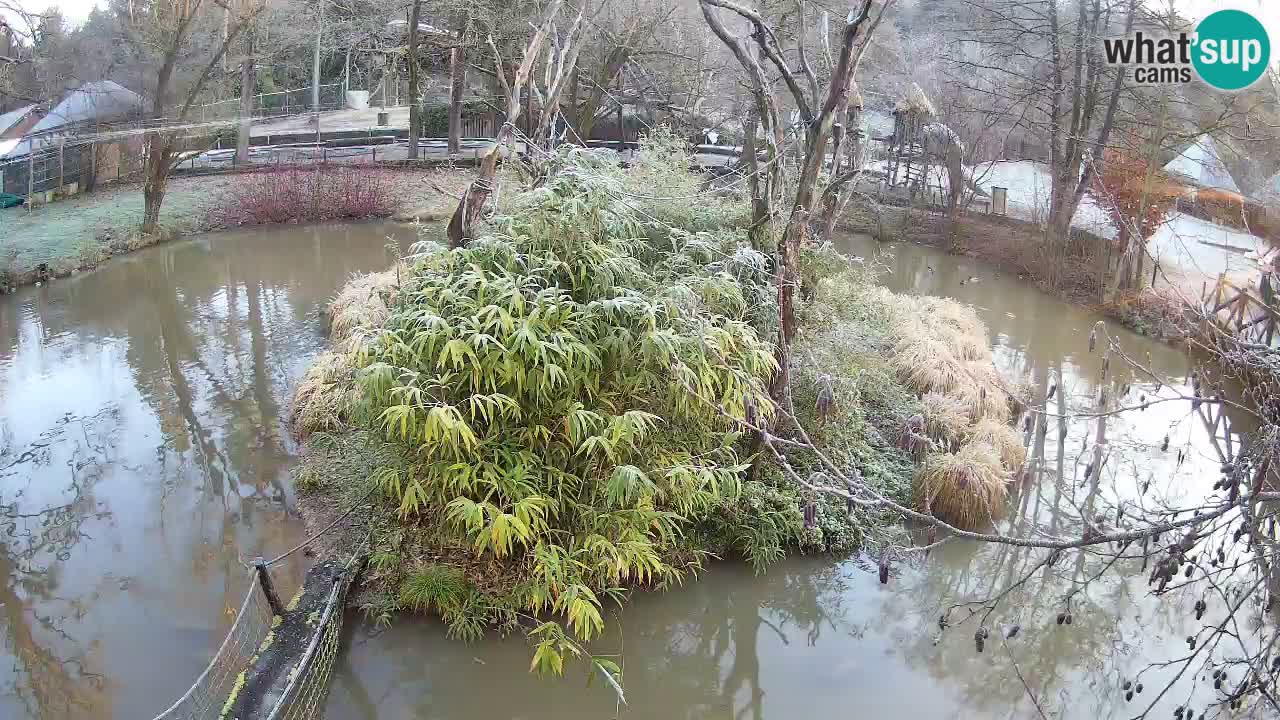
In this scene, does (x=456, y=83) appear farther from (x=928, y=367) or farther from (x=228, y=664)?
(x=228, y=664)

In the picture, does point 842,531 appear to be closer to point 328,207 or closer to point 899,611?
point 899,611

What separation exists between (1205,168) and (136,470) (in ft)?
36.2

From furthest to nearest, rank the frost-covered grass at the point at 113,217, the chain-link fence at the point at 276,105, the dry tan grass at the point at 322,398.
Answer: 1. the chain-link fence at the point at 276,105
2. the frost-covered grass at the point at 113,217
3. the dry tan grass at the point at 322,398

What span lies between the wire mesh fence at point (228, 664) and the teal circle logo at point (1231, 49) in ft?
29.7

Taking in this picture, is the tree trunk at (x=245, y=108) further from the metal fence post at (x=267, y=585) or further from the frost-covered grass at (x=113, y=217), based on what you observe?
the metal fence post at (x=267, y=585)

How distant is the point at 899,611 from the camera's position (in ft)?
17.8

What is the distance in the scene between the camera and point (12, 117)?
14.0 m

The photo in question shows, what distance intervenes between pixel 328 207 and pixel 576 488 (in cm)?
1137

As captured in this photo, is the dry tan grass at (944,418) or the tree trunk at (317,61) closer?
the dry tan grass at (944,418)

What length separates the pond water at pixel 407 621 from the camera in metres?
4.68

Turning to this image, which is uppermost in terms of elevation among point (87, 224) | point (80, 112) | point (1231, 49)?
point (1231, 49)

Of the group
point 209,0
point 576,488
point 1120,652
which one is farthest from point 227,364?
point 209,0

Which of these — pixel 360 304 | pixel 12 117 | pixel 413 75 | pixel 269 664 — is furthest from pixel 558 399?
pixel 413 75

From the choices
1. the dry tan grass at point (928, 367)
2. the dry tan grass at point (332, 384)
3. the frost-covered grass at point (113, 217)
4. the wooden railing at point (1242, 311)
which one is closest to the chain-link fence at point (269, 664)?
the dry tan grass at point (332, 384)
